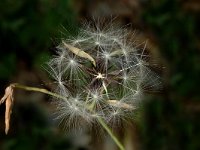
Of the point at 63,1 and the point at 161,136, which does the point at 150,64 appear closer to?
the point at 63,1

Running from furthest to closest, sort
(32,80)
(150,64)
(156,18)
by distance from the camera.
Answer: (156,18) < (32,80) < (150,64)

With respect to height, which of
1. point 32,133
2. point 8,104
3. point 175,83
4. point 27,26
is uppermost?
point 27,26

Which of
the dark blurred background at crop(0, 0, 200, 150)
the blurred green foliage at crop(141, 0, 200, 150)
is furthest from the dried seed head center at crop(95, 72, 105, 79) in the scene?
the blurred green foliage at crop(141, 0, 200, 150)

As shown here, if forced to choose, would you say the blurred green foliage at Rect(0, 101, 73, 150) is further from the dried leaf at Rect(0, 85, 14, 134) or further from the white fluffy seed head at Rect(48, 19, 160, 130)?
the dried leaf at Rect(0, 85, 14, 134)

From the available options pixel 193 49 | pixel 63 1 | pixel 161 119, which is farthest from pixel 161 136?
pixel 63 1

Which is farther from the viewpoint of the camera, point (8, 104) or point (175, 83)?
point (175, 83)

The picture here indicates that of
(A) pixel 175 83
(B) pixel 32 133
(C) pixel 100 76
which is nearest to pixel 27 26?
(B) pixel 32 133

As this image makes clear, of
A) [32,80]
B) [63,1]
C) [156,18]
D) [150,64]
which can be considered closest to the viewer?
[150,64]

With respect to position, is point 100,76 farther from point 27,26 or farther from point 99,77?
point 27,26
